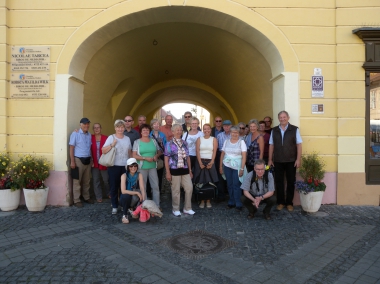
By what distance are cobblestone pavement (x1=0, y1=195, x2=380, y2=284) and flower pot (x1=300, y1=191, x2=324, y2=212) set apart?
16 cm

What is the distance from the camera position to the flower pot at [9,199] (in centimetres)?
585

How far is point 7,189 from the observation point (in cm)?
589

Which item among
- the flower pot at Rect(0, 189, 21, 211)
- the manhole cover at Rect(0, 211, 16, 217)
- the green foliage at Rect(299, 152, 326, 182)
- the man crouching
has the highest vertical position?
the green foliage at Rect(299, 152, 326, 182)

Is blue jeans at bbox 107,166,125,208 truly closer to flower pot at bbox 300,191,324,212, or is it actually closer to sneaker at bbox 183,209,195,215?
sneaker at bbox 183,209,195,215

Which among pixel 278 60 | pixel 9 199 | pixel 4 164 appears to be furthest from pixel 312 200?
pixel 4 164

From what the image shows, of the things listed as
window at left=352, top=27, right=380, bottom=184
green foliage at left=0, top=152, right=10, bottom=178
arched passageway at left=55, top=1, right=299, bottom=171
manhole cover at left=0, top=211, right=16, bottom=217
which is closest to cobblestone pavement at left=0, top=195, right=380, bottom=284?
manhole cover at left=0, top=211, right=16, bottom=217

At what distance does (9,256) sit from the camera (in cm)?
381

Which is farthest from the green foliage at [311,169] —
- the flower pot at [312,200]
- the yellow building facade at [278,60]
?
the yellow building facade at [278,60]

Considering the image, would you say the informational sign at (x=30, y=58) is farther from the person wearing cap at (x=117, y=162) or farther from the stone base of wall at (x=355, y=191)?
the stone base of wall at (x=355, y=191)

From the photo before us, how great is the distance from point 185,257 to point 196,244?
1.45 ft

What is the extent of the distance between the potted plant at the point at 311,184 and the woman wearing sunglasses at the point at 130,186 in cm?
305

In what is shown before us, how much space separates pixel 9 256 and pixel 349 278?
4.16 m

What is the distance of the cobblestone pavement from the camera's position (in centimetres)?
330

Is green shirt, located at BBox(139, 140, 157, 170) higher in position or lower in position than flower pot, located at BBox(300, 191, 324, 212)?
higher
